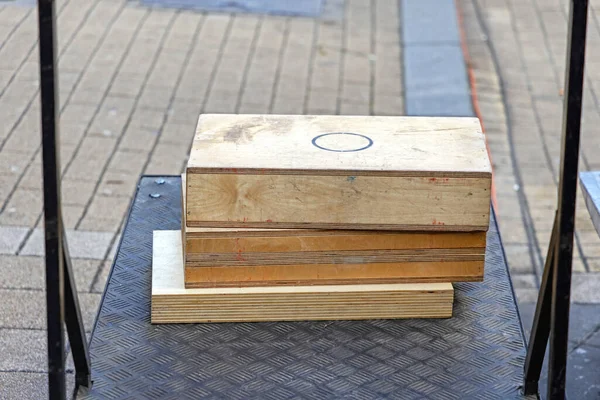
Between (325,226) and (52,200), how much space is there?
2.57 feet

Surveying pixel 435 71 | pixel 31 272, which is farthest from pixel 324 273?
pixel 435 71

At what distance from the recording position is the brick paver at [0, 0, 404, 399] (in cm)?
488

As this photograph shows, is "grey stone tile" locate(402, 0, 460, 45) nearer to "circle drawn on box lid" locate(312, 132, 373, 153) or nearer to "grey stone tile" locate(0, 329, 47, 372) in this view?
"grey stone tile" locate(0, 329, 47, 372)

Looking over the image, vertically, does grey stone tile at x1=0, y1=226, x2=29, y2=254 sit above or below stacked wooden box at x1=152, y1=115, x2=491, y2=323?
below

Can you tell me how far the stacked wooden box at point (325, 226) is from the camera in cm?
252

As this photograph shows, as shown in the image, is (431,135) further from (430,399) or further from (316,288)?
(430,399)

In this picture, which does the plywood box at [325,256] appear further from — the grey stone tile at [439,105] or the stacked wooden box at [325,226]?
the grey stone tile at [439,105]

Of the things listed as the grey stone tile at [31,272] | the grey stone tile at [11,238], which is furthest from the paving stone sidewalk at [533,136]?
the grey stone tile at [11,238]

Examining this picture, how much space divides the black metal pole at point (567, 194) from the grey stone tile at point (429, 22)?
5.96 metres

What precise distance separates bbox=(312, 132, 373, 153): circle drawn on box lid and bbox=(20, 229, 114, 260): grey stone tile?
2519 millimetres

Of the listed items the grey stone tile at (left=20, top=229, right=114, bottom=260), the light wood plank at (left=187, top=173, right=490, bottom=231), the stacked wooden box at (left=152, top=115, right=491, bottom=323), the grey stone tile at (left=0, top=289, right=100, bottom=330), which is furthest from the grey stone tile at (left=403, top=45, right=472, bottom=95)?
the light wood plank at (left=187, top=173, right=490, bottom=231)

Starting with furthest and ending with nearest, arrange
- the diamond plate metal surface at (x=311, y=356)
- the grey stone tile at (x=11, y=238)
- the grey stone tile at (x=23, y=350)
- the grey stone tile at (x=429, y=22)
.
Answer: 1. the grey stone tile at (x=429, y=22)
2. the grey stone tile at (x=11, y=238)
3. the grey stone tile at (x=23, y=350)
4. the diamond plate metal surface at (x=311, y=356)

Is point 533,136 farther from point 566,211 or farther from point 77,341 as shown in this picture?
point 77,341

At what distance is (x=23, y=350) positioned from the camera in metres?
4.21
